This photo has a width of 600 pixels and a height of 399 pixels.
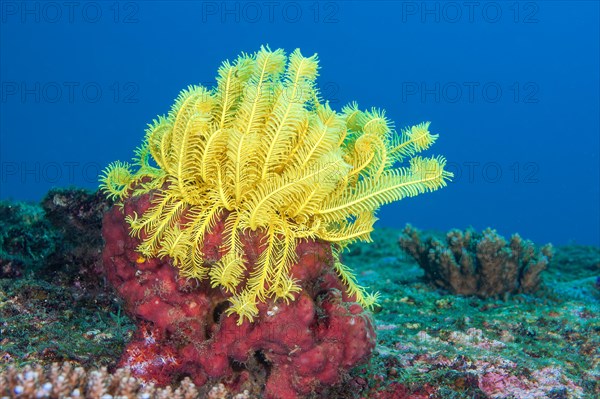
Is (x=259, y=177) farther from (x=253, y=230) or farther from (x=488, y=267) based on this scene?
(x=488, y=267)

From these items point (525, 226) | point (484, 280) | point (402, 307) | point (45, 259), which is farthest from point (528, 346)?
point (525, 226)

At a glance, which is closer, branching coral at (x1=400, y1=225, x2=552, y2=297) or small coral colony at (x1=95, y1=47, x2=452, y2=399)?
small coral colony at (x1=95, y1=47, x2=452, y2=399)

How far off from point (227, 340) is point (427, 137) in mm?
2617

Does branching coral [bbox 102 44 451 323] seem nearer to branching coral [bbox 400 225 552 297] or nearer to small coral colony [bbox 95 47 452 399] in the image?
small coral colony [bbox 95 47 452 399]

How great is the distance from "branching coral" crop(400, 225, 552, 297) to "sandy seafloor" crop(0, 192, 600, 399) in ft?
1.02

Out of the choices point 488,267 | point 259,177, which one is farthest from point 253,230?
point 488,267

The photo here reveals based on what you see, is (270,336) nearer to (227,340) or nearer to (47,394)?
(227,340)

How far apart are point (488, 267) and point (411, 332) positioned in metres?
3.13

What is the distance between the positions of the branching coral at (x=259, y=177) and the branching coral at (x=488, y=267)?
5217 mm

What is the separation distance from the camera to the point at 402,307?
779cm

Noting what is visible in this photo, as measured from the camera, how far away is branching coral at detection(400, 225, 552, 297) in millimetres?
8688

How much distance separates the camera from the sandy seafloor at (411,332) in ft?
14.8

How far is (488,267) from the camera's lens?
866 centimetres

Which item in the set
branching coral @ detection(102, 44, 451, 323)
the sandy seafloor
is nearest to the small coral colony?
branching coral @ detection(102, 44, 451, 323)
